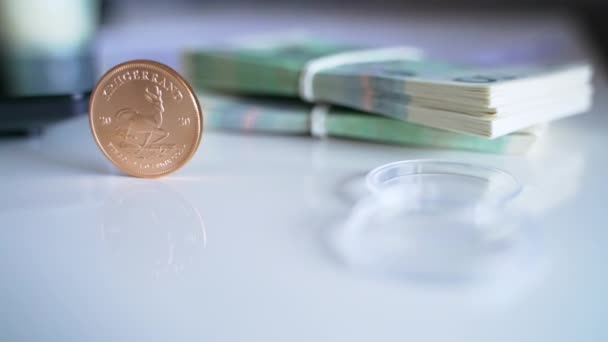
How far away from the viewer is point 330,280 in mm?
454

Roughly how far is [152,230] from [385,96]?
0.34m

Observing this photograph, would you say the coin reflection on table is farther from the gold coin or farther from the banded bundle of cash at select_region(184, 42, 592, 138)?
the banded bundle of cash at select_region(184, 42, 592, 138)

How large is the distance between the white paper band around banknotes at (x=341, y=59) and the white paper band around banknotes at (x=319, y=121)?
2 centimetres

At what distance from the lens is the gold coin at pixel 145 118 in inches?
24.6

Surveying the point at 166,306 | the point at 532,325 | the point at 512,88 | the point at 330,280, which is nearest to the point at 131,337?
the point at 166,306

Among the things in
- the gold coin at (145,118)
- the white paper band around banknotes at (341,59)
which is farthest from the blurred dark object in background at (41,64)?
the white paper band around banknotes at (341,59)

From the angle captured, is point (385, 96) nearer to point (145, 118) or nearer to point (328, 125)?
point (328, 125)

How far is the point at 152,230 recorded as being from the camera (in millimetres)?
542

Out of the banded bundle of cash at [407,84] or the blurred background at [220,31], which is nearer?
the banded bundle of cash at [407,84]

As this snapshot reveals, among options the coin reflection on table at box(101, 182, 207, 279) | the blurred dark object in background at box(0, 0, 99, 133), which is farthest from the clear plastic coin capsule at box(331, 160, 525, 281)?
the blurred dark object in background at box(0, 0, 99, 133)

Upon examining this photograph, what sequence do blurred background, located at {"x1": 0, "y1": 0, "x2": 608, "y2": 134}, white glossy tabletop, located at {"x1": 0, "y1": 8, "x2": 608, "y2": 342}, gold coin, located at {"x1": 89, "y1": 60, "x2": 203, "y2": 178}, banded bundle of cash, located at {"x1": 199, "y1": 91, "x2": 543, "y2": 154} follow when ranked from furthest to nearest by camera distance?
blurred background, located at {"x1": 0, "y1": 0, "x2": 608, "y2": 134} → banded bundle of cash, located at {"x1": 199, "y1": 91, "x2": 543, "y2": 154} → gold coin, located at {"x1": 89, "y1": 60, "x2": 203, "y2": 178} → white glossy tabletop, located at {"x1": 0, "y1": 8, "x2": 608, "y2": 342}

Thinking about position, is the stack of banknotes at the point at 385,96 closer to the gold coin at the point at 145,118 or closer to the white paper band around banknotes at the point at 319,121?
the white paper band around banknotes at the point at 319,121

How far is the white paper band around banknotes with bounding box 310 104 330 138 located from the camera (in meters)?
0.81

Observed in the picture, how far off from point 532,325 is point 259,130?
1.72 feet
